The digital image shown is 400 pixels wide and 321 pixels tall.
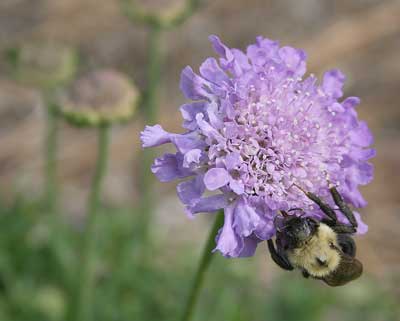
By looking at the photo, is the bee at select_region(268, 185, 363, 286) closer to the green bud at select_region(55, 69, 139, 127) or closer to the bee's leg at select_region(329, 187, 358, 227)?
the bee's leg at select_region(329, 187, 358, 227)

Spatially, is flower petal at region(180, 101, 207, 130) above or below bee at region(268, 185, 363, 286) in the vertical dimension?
above

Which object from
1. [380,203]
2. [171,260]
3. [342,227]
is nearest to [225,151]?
[342,227]

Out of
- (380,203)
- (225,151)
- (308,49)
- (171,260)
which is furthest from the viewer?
(308,49)

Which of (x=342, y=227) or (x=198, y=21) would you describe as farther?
(x=198, y=21)

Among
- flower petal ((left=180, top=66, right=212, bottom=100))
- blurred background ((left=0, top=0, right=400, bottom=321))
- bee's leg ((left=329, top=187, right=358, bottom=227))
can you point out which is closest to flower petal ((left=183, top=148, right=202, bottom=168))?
flower petal ((left=180, top=66, right=212, bottom=100))

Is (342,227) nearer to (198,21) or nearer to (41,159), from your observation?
(41,159)

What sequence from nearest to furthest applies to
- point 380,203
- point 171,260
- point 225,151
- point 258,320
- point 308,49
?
point 225,151 → point 258,320 → point 171,260 → point 380,203 → point 308,49
